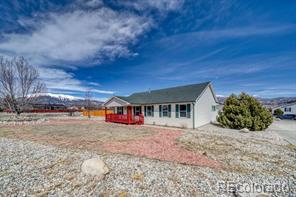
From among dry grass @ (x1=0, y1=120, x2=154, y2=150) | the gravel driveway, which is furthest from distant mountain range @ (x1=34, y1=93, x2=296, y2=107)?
dry grass @ (x1=0, y1=120, x2=154, y2=150)

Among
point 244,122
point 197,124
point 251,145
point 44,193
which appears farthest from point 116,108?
point 44,193

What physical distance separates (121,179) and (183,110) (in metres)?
13.1

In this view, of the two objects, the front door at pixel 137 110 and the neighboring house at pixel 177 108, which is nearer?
the neighboring house at pixel 177 108

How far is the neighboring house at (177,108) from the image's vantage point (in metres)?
16.8

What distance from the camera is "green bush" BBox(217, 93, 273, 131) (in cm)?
1509

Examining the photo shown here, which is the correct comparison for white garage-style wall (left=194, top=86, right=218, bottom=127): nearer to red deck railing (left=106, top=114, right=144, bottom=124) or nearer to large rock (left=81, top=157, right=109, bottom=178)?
red deck railing (left=106, top=114, right=144, bottom=124)

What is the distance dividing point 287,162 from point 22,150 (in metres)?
11.7

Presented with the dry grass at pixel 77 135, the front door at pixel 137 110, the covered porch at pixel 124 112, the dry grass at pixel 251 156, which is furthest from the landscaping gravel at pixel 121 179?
the front door at pixel 137 110

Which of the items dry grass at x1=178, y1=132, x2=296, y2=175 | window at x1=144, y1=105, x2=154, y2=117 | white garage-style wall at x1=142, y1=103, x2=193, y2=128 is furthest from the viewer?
window at x1=144, y1=105, x2=154, y2=117

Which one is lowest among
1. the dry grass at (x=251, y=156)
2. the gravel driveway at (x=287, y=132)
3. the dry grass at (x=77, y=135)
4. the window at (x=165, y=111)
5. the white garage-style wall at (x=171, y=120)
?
the gravel driveway at (x=287, y=132)

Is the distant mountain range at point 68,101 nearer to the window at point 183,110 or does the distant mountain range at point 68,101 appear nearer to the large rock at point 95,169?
the window at point 183,110

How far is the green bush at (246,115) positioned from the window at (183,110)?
3.44m

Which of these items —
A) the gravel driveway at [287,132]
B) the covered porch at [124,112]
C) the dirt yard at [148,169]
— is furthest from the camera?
the covered porch at [124,112]

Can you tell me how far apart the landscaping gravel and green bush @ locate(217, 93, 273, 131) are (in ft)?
35.2
